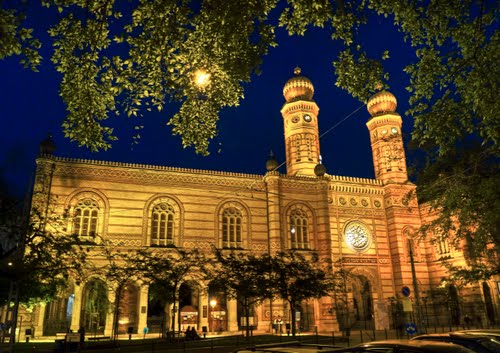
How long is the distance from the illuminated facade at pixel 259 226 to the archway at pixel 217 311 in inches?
2.6

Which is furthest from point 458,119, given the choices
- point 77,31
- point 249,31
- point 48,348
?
point 48,348

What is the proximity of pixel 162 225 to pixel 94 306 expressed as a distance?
5.94 meters

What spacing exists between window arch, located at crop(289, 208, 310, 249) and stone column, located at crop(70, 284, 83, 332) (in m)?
13.3

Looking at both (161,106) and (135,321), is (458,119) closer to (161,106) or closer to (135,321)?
(161,106)

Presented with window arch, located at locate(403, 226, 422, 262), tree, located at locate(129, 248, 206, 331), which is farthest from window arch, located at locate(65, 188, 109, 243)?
window arch, located at locate(403, 226, 422, 262)

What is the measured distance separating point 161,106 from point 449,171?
36.4 feet

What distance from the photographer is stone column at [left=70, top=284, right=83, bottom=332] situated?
74.5ft

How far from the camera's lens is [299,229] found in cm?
2892

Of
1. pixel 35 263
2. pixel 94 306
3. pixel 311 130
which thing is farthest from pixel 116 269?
pixel 311 130

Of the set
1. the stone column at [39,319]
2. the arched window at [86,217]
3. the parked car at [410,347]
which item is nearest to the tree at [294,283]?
the arched window at [86,217]

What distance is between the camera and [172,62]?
7809 mm

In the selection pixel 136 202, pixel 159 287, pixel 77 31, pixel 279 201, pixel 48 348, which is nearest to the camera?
pixel 77 31

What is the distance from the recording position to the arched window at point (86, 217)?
24.2 metres

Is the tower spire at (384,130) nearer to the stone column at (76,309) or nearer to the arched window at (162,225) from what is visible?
the arched window at (162,225)
